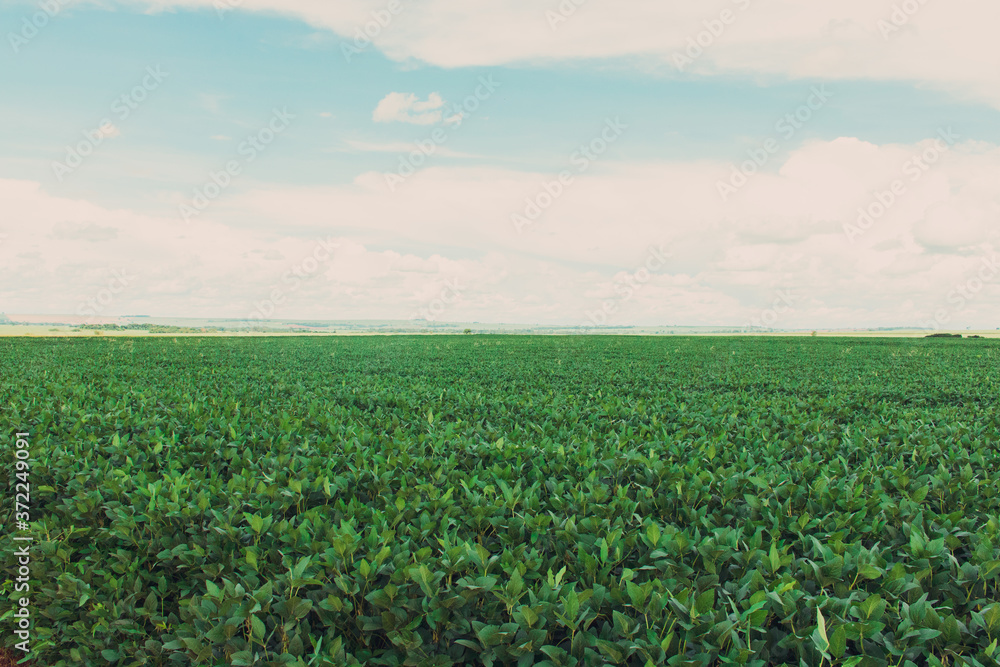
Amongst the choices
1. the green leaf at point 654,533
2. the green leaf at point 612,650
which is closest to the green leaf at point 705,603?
the green leaf at point 612,650

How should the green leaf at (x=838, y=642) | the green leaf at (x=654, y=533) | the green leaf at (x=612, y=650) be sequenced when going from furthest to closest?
the green leaf at (x=654, y=533) → the green leaf at (x=612, y=650) → the green leaf at (x=838, y=642)

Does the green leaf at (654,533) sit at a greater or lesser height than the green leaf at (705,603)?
greater

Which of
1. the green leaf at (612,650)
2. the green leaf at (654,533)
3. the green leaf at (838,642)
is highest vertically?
the green leaf at (654,533)

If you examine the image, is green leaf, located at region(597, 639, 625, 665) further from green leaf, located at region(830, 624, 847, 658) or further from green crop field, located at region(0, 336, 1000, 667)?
green leaf, located at region(830, 624, 847, 658)

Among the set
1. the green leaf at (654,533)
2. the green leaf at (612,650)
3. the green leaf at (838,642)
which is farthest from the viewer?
the green leaf at (654,533)

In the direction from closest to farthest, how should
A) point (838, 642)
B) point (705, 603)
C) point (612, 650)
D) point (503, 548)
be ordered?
point (838, 642) → point (612, 650) → point (705, 603) → point (503, 548)

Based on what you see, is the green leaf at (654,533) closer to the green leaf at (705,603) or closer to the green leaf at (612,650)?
the green leaf at (705,603)

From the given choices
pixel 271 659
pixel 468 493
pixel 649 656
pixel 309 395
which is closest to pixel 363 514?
pixel 468 493

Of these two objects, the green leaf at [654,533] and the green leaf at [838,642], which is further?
the green leaf at [654,533]

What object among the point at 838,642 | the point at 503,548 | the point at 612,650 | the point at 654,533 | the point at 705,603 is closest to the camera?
the point at 838,642

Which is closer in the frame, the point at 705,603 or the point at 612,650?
the point at 612,650

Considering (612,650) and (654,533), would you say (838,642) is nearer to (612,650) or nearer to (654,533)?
(612,650)

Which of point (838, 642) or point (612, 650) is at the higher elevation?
point (838, 642)

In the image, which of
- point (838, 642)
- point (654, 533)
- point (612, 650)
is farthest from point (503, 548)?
point (838, 642)
